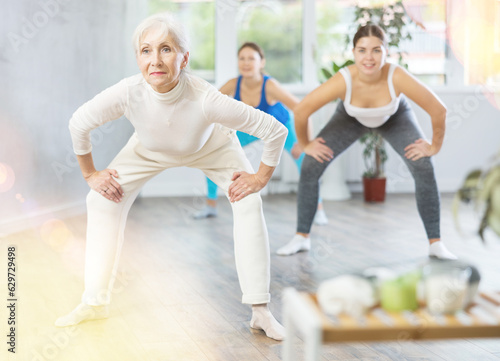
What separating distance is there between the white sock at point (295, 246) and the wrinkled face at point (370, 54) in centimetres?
90

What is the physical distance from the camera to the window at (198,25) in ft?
17.4

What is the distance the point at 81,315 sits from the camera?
87.7 inches

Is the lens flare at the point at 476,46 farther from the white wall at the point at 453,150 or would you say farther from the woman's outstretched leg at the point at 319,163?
the woman's outstretched leg at the point at 319,163

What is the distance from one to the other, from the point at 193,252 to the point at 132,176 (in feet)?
3.95

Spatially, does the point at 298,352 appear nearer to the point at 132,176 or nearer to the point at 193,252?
the point at 132,176

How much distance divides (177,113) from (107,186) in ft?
1.14

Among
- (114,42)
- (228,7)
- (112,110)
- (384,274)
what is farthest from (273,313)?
(228,7)

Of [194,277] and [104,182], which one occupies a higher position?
[104,182]

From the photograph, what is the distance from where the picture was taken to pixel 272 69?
5.55 metres

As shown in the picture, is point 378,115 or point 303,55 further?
point 303,55

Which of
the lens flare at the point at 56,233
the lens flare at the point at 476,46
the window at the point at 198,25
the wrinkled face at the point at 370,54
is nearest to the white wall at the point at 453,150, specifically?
the lens flare at the point at 476,46

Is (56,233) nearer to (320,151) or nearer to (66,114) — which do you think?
(66,114)

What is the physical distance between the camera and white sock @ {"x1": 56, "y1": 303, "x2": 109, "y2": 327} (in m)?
2.20

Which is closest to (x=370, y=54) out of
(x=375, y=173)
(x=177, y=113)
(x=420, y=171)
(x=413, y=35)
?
(x=420, y=171)
